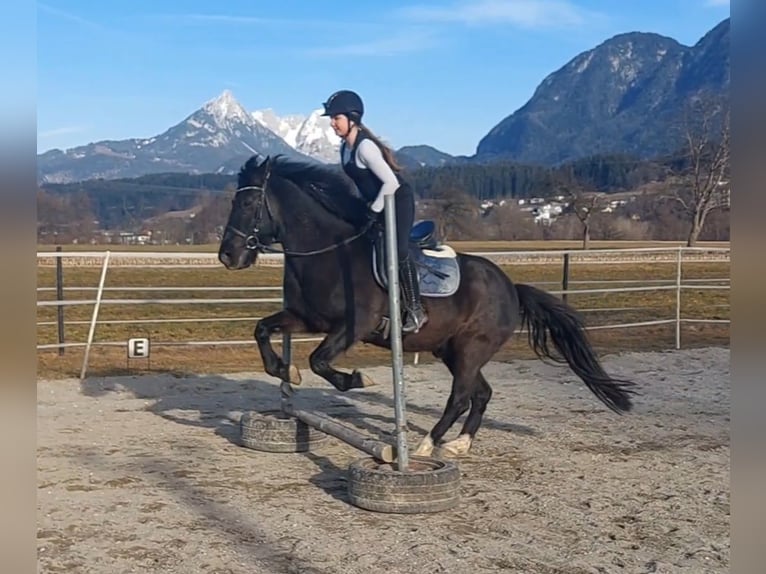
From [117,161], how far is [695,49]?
416 ft

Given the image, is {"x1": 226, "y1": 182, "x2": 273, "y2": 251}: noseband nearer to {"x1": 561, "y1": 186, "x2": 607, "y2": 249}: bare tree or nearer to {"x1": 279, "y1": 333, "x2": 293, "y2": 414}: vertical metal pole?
{"x1": 279, "y1": 333, "x2": 293, "y2": 414}: vertical metal pole

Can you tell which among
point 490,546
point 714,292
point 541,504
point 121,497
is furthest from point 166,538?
point 714,292

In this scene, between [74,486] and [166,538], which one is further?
[74,486]

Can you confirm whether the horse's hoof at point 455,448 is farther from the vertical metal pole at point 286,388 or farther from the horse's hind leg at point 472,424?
the vertical metal pole at point 286,388

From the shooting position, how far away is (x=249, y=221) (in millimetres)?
5652

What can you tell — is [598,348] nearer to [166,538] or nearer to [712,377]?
[712,377]

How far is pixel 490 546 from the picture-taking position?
4062 mm

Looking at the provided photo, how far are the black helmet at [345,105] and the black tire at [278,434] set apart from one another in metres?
2.21

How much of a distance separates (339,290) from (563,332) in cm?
194

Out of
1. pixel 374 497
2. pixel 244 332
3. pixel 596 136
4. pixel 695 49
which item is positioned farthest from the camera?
pixel 596 136

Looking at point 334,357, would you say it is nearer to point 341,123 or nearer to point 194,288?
point 341,123

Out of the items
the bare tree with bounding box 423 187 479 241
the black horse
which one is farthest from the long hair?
the bare tree with bounding box 423 187 479 241

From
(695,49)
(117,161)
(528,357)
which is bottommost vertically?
(528,357)

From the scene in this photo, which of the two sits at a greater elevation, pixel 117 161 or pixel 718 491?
pixel 117 161
